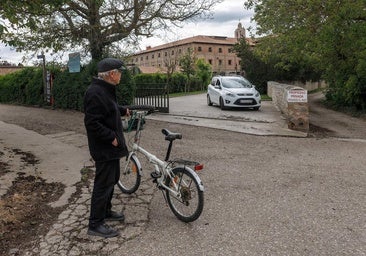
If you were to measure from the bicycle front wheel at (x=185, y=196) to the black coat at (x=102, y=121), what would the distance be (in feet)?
2.44

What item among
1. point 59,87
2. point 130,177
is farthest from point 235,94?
point 130,177

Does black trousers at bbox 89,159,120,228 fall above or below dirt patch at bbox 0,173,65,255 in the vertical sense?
above

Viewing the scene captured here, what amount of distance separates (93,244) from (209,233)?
1226mm

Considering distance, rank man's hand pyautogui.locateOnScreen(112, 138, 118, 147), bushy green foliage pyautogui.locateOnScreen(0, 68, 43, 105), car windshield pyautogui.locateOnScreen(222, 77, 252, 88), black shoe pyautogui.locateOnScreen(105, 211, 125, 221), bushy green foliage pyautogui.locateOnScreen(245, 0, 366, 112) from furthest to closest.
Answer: bushy green foliage pyautogui.locateOnScreen(0, 68, 43, 105), car windshield pyautogui.locateOnScreen(222, 77, 252, 88), bushy green foliage pyautogui.locateOnScreen(245, 0, 366, 112), black shoe pyautogui.locateOnScreen(105, 211, 125, 221), man's hand pyautogui.locateOnScreen(112, 138, 118, 147)

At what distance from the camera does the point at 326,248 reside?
11.6 ft

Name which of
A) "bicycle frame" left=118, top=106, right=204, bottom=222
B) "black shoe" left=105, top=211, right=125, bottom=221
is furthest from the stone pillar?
"black shoe" left=105, top=211, right=125, bottom=221

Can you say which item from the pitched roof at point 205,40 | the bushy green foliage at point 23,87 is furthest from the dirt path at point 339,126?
the pitched roof at point 205,40

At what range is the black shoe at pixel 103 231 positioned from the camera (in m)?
3.85

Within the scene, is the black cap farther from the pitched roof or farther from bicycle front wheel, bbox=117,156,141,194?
the pitched roof

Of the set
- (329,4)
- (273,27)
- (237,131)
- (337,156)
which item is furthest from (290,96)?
(273,27)

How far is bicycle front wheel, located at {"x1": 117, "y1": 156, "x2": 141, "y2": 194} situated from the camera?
505 cm

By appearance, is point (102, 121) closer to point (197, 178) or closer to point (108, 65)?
point (108, 65)

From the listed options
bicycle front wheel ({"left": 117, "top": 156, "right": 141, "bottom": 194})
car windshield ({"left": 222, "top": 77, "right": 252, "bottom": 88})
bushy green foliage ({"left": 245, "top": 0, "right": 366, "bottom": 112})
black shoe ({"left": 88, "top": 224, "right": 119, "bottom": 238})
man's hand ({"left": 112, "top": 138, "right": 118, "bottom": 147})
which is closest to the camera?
man's hand ({"left": 112, "top": 138, "right": 118, "bottom": 147})

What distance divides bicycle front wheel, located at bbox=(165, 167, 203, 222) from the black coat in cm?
75
